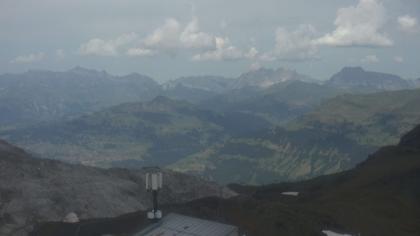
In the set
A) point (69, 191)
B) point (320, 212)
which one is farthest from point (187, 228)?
point (69, 191)

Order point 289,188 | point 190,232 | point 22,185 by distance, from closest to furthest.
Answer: point 190,232
point 22,185
point 289,188

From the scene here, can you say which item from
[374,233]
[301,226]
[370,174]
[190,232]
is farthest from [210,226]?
[370,174]

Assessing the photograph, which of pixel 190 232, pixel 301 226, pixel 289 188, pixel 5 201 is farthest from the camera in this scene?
pixel 289 188

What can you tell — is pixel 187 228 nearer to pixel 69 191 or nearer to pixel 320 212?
pixel 320 212

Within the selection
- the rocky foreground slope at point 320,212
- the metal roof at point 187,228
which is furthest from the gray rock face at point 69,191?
the metal roof at point 187,228

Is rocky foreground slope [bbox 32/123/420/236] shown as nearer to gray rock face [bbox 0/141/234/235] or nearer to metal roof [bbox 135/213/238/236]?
metal roof [bbox 135/213/238/236]

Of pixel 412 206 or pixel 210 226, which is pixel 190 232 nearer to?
pixel 210 226

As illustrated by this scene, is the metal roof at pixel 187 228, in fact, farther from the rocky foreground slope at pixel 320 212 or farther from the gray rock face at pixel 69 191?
the gray rock face at pixel 69 191
